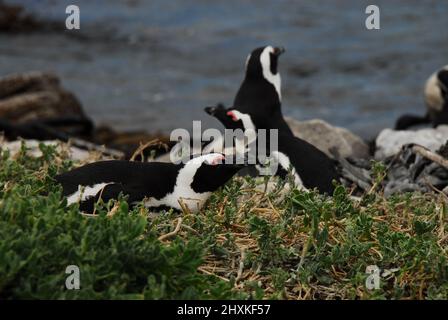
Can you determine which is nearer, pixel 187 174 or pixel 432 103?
pixel 187 174

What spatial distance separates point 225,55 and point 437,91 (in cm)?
602

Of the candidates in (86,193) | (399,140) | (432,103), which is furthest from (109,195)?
(432,103)

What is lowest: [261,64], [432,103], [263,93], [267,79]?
[432,103]

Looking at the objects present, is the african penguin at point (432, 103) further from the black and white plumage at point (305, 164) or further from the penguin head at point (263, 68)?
the black and white plumage at point (305, 164)

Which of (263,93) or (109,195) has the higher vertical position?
(263,93)

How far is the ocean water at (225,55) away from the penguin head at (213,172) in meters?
7.93

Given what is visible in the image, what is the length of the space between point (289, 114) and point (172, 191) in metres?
9.11

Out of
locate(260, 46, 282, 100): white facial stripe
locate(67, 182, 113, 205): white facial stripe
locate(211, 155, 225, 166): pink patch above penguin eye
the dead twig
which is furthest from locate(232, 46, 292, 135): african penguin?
the dead twig

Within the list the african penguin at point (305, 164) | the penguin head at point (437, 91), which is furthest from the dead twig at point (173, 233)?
the penguin head at point (437, 91)

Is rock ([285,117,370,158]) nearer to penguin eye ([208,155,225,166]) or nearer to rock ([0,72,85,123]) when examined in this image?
penguin eye ([208,155,225,166])

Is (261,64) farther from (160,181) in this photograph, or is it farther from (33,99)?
(33,99)

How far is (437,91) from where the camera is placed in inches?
466

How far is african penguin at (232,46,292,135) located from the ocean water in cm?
421

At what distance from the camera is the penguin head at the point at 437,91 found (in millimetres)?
11430
